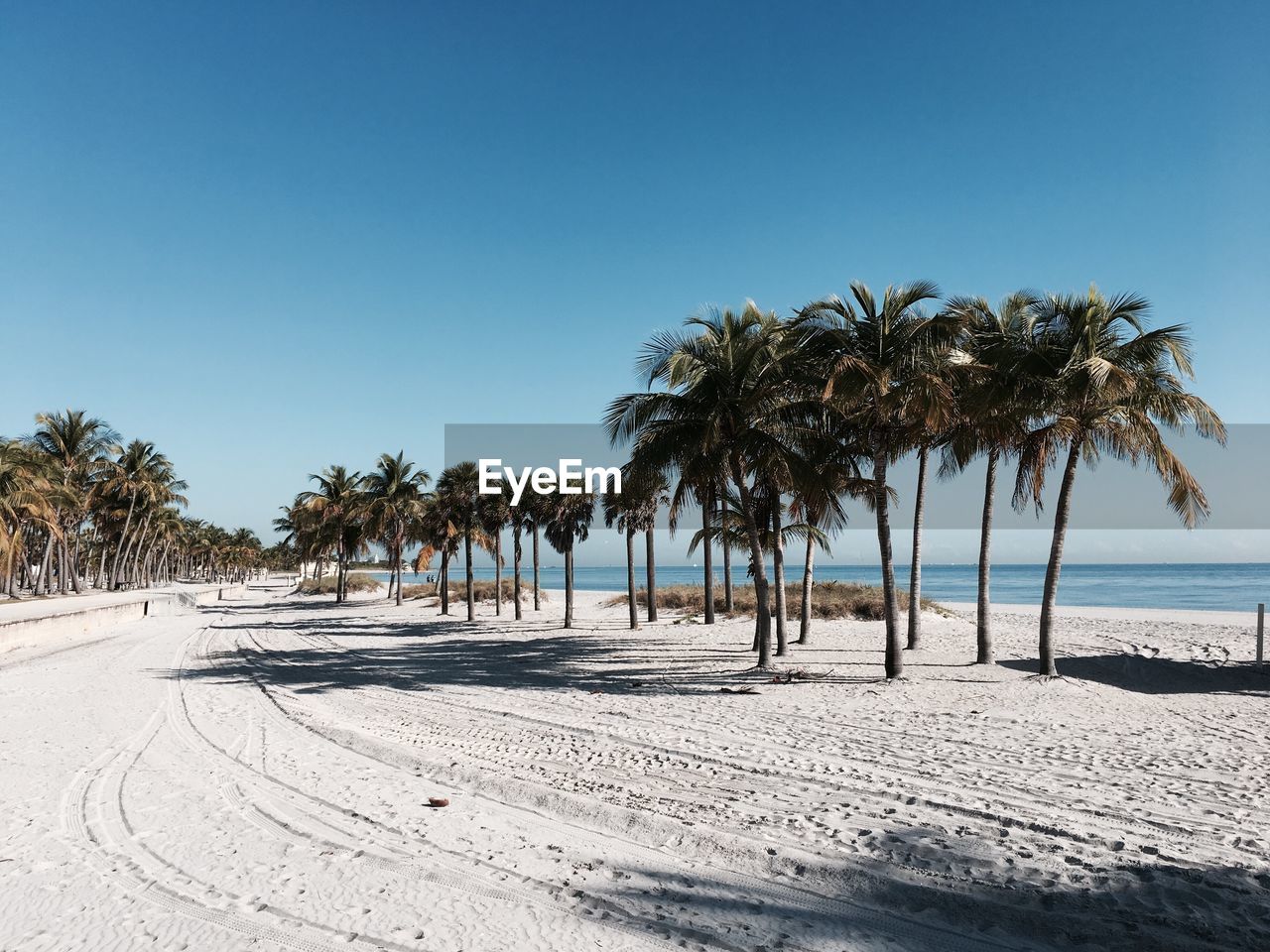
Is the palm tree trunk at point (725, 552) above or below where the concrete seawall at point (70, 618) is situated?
above

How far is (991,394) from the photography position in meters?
13.0

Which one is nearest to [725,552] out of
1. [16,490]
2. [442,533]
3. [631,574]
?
[631,574]

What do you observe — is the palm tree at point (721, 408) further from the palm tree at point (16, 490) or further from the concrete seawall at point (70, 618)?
the palm tree at point (16, 490)

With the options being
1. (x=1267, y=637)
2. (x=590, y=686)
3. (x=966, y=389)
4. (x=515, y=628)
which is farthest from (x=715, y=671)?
(x=1267, y=637)

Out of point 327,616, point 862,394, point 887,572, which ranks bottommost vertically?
point 327,616

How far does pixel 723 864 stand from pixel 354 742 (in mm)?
6083

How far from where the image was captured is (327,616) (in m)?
36.9

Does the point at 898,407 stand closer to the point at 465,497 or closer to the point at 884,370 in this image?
the point at 884,370

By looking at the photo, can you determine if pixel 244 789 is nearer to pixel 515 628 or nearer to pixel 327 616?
pixel 515 628

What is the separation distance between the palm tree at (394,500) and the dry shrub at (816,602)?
550 inches

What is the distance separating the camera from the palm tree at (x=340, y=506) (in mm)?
50750

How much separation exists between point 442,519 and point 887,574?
26.3 m

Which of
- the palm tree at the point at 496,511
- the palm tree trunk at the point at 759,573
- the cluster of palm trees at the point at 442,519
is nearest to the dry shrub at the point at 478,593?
the cluster of palm trees at the point at 442,519

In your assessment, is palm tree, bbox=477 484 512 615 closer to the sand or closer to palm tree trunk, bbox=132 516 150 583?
the sand
